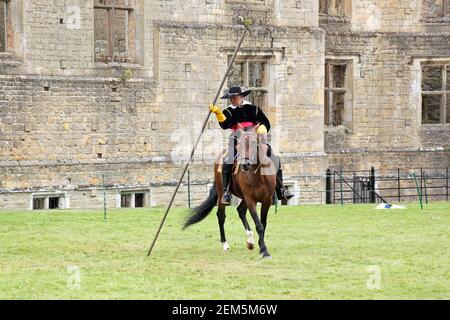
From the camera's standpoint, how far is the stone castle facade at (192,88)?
98.1ft

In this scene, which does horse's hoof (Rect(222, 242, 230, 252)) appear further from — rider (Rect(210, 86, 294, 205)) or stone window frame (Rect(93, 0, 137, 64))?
stone window frame (Rect(93, 0, 137, 64))

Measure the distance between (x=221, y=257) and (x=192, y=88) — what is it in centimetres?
1305

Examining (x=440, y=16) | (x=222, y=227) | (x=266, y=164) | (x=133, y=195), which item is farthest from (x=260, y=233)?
(x=440, y=16)

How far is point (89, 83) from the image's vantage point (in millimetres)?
30766

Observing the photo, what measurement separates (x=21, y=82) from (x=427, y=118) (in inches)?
561

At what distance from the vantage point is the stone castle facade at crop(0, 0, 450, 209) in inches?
1177

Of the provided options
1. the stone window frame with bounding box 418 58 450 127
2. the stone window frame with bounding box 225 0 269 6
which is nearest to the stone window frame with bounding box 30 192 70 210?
the stone window frame with bounding box 225 0 269 6

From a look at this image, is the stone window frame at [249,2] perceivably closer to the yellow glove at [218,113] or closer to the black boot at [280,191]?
the black boot at [280,191]

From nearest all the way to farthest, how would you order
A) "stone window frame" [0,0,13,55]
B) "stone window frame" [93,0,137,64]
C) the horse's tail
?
the horse's tail, "stone window frame" [0,0,13,55], "stone window frame" [93,0,137,64]

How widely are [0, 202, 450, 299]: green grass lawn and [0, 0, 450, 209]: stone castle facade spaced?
2.88m

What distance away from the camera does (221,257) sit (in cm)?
2002

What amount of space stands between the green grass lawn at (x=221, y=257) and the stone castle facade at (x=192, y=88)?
2.88 metres
